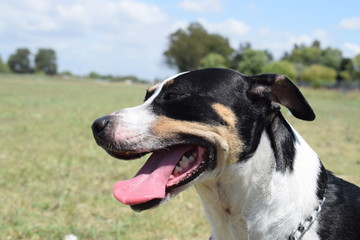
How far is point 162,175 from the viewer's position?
8.79 ft

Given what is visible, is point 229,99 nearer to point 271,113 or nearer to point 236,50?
point 271,113

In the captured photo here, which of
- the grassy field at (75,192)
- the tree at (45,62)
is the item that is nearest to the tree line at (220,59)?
the tree at (45,62)

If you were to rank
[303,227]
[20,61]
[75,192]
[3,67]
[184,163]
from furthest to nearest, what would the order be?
[20,61]
[3,67]
[75,192]
[184,163]
[303,227]

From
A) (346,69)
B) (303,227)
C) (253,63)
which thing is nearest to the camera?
(303,227)

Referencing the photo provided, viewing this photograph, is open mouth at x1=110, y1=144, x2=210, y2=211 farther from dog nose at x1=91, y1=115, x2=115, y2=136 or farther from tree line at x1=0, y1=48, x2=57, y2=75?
tree line at x1=0, y1=48, x2=57, y2=75

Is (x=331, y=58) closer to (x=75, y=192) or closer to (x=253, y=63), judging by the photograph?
(x=253, y=63)

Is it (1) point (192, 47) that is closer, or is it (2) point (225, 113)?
(2) point (225, 113)

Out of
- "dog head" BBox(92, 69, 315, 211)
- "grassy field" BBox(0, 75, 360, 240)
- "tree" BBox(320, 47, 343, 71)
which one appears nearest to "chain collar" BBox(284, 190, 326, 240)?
"dog head" BBox(92, 69, 315, 211)

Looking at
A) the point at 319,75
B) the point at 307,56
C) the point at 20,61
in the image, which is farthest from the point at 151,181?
the point at 20,61

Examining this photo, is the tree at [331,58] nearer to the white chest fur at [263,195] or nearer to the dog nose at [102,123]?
the white chest fur at [263,195]

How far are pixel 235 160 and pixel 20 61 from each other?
5257 inches

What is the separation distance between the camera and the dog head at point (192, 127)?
263 cm

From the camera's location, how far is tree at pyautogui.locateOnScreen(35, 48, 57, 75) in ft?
414

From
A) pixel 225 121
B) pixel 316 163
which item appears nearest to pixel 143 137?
pixel 225 121
